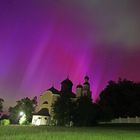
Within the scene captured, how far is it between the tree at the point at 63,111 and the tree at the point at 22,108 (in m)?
33.8

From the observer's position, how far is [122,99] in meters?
77.8

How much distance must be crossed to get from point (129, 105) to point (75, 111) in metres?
14.0

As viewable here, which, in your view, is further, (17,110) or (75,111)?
(17,110)

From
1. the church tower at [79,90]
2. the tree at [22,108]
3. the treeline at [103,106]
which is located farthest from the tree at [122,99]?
the tree at [22,108]

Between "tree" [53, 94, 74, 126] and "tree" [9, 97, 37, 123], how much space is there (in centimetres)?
3378

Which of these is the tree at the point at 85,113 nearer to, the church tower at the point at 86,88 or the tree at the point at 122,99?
the tree at the point at 122,99

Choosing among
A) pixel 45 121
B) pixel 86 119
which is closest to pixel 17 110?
pixel 45 121

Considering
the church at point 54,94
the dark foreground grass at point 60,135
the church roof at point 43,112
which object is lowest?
the dark foreground grass at point 60,135

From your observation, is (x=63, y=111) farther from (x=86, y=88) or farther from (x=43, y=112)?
(x=86, y=88)

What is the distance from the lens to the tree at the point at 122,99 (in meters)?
75.2

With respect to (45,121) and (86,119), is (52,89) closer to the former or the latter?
(45,121)

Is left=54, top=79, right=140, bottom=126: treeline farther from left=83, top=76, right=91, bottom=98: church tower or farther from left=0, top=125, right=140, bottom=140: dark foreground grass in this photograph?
left=0, top=125, right=140, bottom=140: dark foreground grass

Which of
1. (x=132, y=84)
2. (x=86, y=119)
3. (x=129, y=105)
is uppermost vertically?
(x=132, y=84)

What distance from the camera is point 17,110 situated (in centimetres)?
11675
